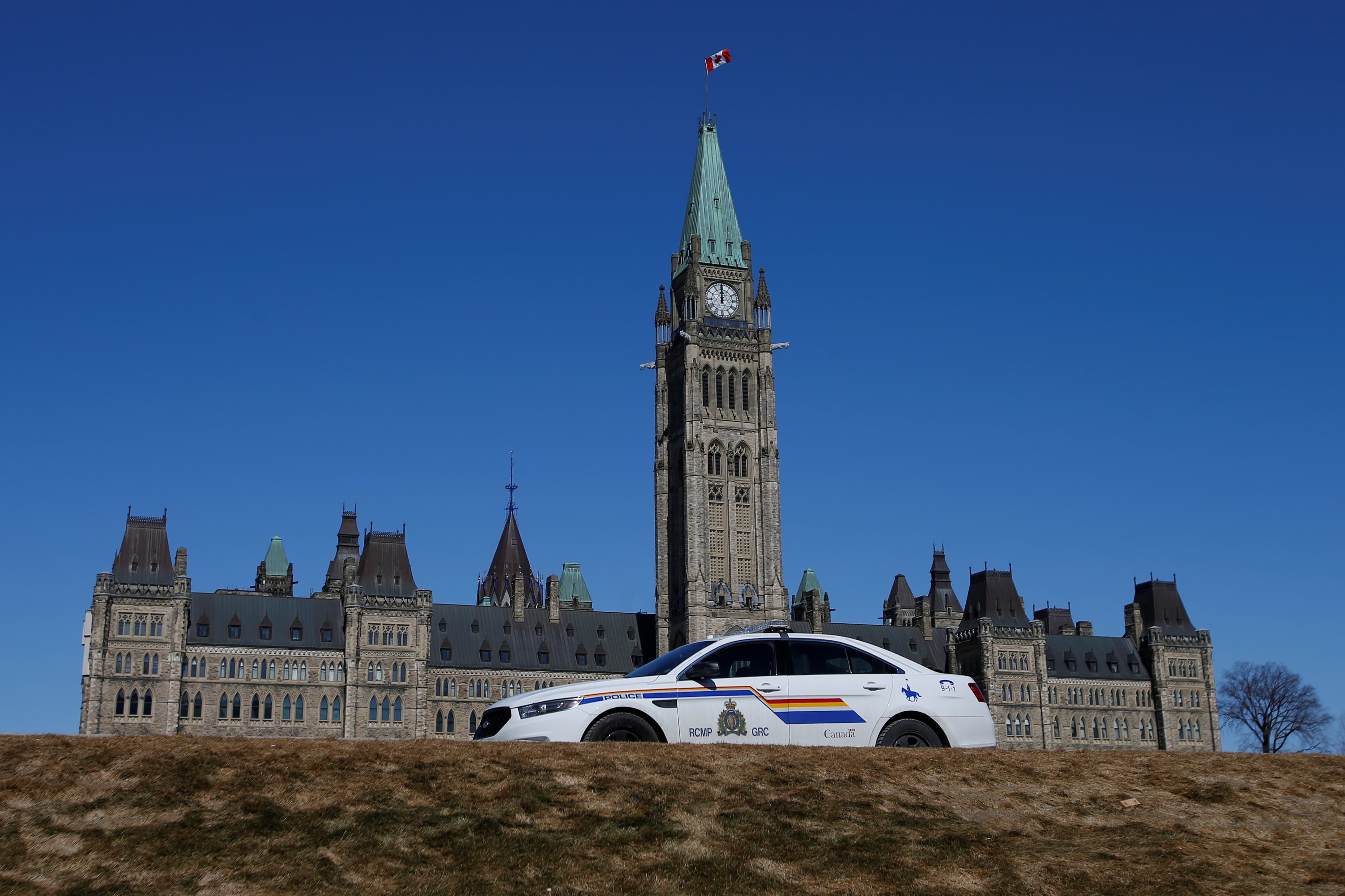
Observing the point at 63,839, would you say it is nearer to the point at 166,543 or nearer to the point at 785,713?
the point at 785,713

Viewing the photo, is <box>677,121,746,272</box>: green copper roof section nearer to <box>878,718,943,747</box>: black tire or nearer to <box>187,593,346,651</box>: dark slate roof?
<box>187,593,346,651</box>: dark slate roof

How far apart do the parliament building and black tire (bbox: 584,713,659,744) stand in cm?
8347

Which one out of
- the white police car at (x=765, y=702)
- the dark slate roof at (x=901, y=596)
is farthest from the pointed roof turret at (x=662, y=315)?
the white police car at (x=765, y=702)

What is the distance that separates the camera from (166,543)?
11050 centimetres

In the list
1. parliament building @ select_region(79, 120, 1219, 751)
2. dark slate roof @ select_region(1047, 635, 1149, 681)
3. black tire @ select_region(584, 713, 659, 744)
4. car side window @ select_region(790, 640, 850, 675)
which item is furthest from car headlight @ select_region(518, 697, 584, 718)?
dark slate roof @ select_region(1047, 635, 1149, 681)

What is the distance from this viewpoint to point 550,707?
24.7 m

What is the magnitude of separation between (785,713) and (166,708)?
88.1 meters

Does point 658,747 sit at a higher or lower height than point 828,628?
lower

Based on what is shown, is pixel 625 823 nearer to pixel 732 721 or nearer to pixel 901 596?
pixel 732 721

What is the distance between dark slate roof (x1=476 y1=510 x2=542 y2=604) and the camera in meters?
158

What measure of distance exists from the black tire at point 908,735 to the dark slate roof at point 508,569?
131 meters

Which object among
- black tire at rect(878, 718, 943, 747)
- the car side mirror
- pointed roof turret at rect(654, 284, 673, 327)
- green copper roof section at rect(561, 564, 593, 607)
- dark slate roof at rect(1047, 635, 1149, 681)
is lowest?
black tire at rect(878, 718, 943, 747)

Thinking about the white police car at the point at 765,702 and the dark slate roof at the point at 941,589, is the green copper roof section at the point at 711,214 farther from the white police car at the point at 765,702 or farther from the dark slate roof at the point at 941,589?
the white police car at the point at 765,702

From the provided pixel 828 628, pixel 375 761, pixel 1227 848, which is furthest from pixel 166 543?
pixel 1227 848
